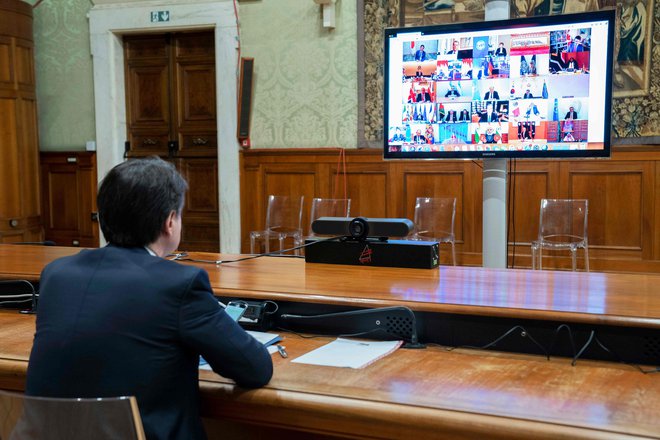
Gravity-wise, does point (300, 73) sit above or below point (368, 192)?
above

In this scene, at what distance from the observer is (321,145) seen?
618 cm

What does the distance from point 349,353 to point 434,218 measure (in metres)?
3.67

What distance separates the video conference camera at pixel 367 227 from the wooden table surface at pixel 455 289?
122mm

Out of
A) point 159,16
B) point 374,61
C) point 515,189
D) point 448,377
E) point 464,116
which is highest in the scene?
point 159,16

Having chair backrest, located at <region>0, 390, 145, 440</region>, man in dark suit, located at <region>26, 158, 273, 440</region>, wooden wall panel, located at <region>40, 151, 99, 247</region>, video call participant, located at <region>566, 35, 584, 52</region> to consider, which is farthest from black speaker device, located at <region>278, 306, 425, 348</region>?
wooden wall panel, located at <region>40, 151, 99, 247</region>

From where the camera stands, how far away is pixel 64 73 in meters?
6.96

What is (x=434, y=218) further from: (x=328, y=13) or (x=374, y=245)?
(x=374, y=245)

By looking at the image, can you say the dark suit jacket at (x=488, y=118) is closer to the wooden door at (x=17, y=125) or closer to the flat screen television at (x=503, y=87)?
the flat screen television at (x=503, y=87)

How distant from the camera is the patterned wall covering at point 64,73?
22.5ft

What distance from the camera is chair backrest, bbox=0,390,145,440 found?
122 centimetres

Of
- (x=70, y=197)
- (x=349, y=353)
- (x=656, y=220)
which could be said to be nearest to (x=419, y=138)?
(x=349, y=353)

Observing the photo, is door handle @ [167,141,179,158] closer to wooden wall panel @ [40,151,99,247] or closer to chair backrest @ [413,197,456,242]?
wooden wall panel @ [40,151,99,247]

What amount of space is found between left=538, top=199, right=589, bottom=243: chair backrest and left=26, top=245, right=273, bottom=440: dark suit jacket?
391cm

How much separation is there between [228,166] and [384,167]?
1.48 metres
